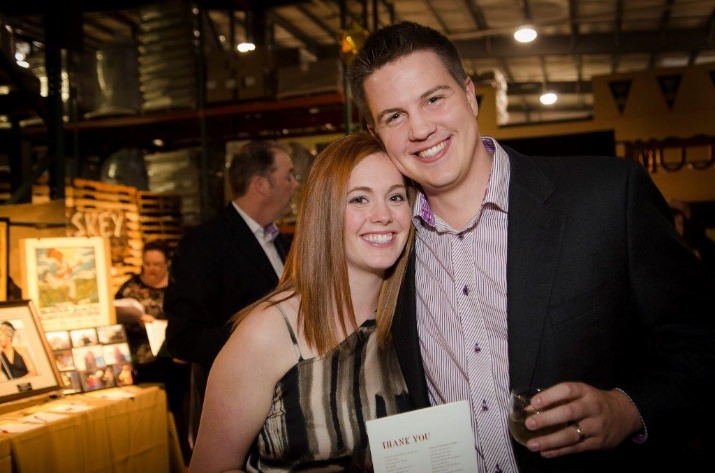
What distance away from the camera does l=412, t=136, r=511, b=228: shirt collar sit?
1.77m

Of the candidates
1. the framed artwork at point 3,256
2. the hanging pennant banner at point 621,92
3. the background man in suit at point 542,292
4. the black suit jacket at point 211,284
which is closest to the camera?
the background man in suit at point 542,292

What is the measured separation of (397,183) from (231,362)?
0.74 m

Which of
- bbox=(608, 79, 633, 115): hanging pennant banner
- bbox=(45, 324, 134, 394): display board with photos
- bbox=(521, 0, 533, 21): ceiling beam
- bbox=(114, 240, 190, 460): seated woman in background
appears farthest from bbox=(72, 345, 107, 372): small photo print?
bbox=(608, 79, 633, 115): hanging pennant banner

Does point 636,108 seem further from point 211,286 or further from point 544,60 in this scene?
point 211,286

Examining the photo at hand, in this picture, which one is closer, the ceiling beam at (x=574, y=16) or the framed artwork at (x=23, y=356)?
the framed artwork at (x=23, y=356)

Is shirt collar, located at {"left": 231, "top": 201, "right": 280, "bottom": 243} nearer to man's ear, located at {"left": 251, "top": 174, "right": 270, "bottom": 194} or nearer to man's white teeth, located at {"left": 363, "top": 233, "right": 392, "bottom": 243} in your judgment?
man's ear, located at {"left": 251, "top": 174, "right": 270, "bottom": 194}

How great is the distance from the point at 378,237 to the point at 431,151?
12.1 inches

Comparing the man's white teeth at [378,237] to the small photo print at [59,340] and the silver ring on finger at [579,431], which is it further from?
the small photo print at [59,340]

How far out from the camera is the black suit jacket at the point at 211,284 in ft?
10.6

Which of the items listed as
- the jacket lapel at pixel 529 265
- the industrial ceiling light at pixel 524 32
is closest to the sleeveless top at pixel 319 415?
the jacket lapel at pixel 529 265

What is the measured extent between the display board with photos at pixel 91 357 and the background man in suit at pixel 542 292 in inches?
83.3

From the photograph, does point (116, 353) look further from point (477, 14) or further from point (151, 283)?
point (477, 14)

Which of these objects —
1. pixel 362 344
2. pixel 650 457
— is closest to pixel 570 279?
pixel 650 457

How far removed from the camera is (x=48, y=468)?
107 inches
